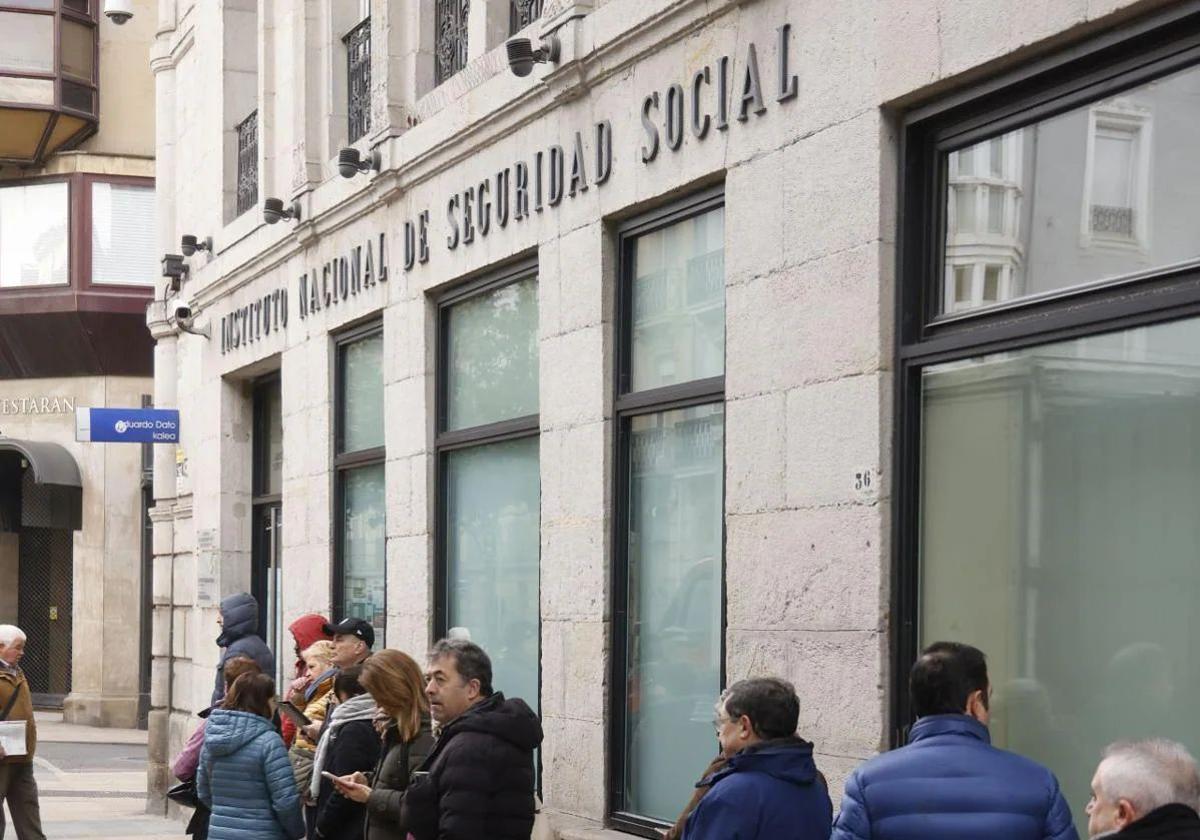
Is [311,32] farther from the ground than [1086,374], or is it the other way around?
[311,32]

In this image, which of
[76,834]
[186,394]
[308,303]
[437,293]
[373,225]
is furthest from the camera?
[186,394]

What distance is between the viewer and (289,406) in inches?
596

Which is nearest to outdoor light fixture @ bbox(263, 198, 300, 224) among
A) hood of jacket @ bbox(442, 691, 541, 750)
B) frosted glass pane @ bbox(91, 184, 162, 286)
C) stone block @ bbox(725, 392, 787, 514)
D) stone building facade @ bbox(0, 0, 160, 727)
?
stone block @ bbox(725, 392, 787, 514)

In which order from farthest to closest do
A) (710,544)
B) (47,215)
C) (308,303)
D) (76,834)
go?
(47,215), (76,834), (308,303), (710,544)

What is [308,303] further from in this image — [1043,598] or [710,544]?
[1043,598]

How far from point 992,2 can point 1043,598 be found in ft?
6.88

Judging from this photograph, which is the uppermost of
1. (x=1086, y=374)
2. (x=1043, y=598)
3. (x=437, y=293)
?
(x=437, y=293)

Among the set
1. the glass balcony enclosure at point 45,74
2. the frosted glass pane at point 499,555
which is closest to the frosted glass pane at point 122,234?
the glass balcony enclosure at point 45,74

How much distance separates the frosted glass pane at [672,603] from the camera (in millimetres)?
9086

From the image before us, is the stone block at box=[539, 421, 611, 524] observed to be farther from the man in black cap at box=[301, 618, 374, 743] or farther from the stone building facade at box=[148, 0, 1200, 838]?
the man in black cap at box=[301, 618, 374, 743]

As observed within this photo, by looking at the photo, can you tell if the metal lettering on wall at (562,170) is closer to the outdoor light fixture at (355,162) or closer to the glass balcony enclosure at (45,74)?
the outdoor light fixture at (355,162)

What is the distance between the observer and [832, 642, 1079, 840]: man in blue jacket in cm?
492

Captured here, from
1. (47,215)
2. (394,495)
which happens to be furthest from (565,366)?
(47,215)

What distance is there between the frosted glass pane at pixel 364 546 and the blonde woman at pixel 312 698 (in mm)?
2777
